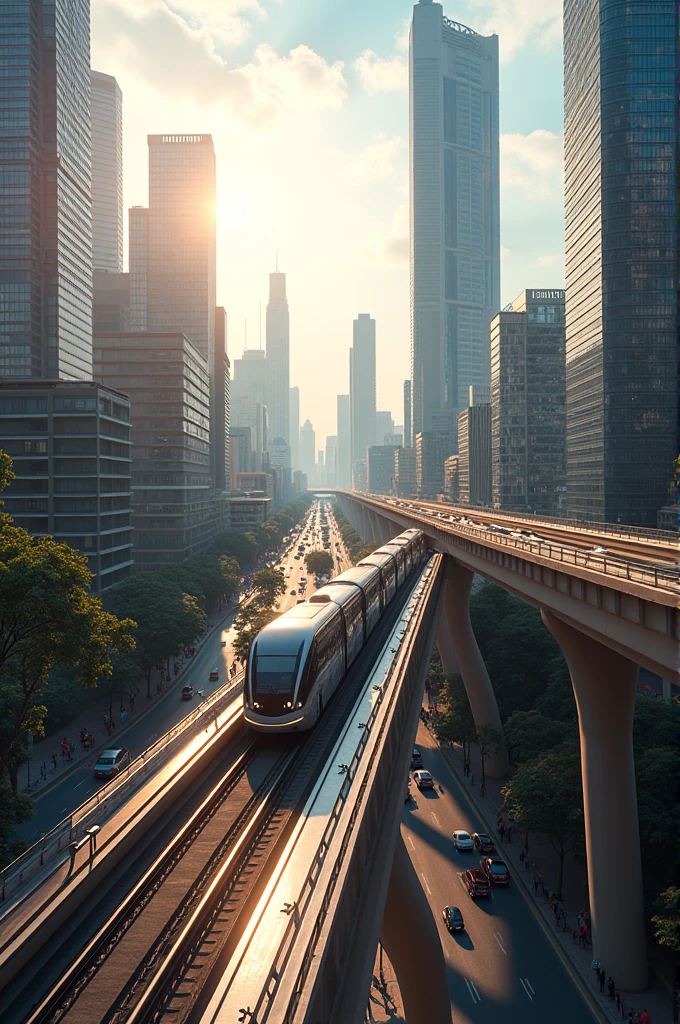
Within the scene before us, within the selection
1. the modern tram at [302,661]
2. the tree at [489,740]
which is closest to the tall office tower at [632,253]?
the tree at [489,740]

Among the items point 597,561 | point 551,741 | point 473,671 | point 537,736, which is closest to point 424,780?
point 537,736

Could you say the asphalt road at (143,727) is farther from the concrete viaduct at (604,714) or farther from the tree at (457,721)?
the concrete viaduct at (604,714)

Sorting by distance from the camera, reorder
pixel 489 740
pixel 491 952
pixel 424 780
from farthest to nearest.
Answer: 1. pixel 489 740
2. pixel 424 780
3. pixel 491 952

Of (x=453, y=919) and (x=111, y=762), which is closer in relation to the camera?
(x=453, y=919)

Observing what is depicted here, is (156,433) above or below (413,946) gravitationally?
above

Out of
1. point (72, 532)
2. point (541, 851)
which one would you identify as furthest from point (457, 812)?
point (72, 532)

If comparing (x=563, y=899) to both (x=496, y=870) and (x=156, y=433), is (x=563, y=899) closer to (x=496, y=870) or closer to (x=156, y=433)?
(x=496, y=870)

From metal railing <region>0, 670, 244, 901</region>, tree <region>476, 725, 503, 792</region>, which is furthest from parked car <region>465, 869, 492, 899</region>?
metal railing <region>0, 670, 244, 901</region>

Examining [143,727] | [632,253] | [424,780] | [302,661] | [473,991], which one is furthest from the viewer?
[632,253]
